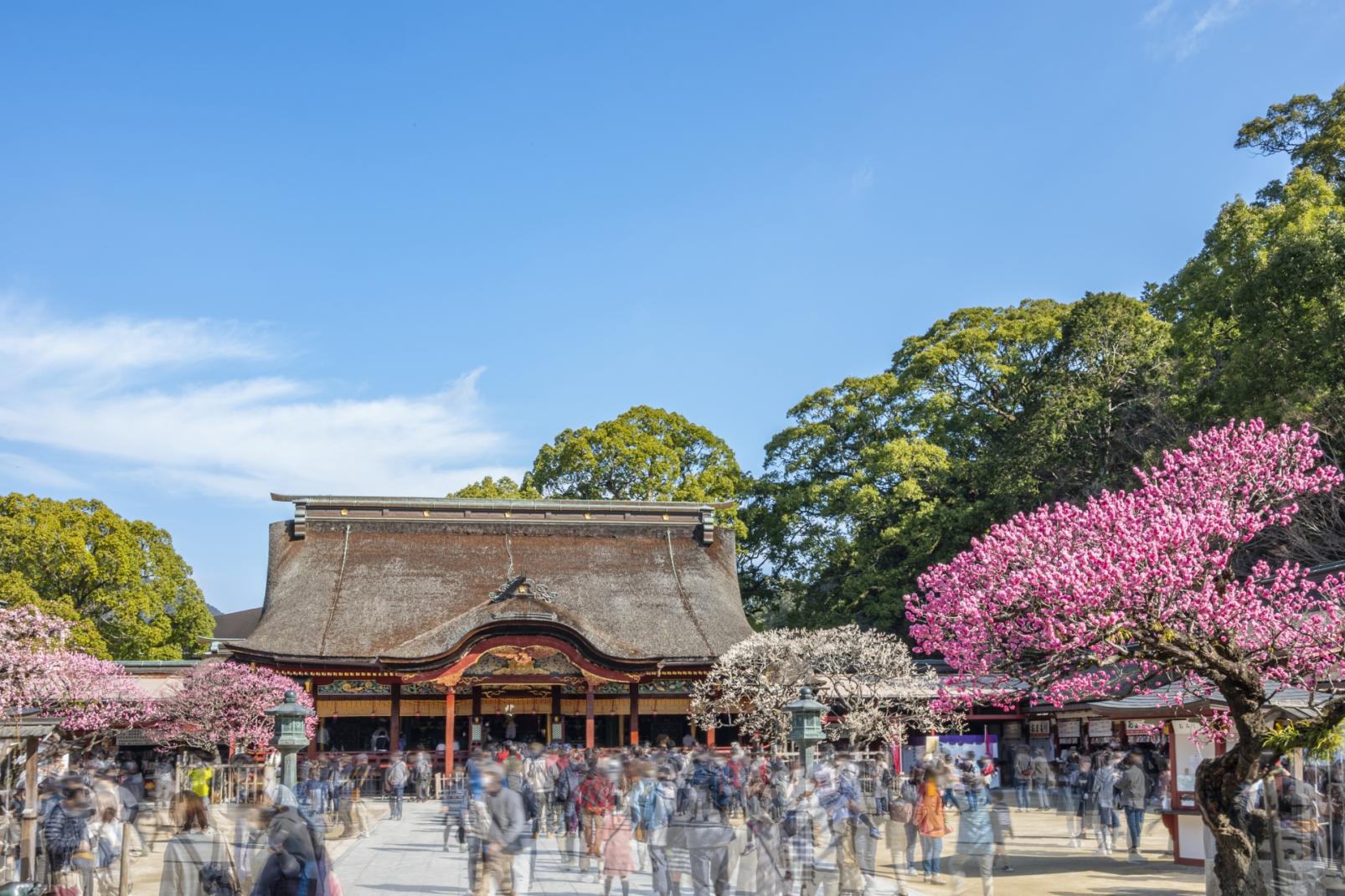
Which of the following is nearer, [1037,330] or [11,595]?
[11,595]

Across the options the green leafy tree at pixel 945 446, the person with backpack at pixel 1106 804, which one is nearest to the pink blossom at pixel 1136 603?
the person with backpack at pixel 1106 804

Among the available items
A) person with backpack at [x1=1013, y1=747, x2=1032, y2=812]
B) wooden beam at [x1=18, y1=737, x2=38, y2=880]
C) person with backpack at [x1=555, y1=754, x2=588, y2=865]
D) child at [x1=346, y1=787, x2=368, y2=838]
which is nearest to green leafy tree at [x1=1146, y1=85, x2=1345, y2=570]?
person with backpack at [x1=1013, y1=747, x2=1032, y2=812]

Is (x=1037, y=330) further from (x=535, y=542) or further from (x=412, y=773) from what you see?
(x=412, y=773)

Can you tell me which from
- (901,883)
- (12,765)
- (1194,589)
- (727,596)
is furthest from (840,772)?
(727,596)

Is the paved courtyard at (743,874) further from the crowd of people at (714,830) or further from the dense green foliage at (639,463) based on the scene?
the dense green foliage at (639,463)

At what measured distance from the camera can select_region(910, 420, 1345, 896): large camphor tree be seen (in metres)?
11.8

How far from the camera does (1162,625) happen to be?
12.0 m

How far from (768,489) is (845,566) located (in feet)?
17.5

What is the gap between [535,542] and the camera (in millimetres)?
38812

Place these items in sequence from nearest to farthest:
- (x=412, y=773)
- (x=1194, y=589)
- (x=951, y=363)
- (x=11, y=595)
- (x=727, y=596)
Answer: (x=1194, y=589) → (x=412, y=773) → (x=11, y=595) → (x=727, y=596) → (x=951, y=363)

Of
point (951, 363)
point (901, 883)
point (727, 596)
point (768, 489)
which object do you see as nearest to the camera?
point (901, 883)

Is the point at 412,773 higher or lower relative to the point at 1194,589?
lower

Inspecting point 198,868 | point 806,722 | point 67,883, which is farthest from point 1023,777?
point 198,868

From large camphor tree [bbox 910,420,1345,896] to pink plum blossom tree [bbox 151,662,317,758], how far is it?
62.2 ft
